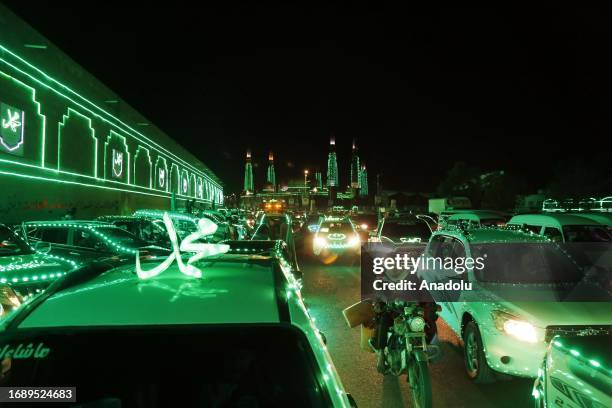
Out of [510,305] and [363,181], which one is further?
[363,181]

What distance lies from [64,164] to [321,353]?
2239cm

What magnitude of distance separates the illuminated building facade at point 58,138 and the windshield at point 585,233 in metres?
16.3

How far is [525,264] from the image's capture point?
286 inches

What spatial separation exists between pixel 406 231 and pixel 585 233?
5.14m

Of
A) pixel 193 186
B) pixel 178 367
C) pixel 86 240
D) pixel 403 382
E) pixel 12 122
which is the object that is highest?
pixel 193 186

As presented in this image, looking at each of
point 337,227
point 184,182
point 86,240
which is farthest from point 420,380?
point 184,182

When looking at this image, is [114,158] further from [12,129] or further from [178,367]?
[178,367]

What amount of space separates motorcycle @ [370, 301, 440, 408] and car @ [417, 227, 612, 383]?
0.80 metres

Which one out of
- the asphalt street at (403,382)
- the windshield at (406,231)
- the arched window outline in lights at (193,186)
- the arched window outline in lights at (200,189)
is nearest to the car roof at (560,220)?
the windshield at (406,231)

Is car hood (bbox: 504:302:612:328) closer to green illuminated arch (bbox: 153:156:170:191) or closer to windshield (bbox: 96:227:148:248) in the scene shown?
windshield (bbox: 96:227:148:248)

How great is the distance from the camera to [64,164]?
2223cm

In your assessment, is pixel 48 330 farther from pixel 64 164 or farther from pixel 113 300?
pixel 64 164

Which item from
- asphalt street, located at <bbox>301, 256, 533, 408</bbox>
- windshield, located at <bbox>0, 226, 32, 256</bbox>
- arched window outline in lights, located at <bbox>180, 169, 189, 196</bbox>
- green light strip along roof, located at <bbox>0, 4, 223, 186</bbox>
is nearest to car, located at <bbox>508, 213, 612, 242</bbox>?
asphalt street, located at <bbox>301, 256, 533, 408</bbox>

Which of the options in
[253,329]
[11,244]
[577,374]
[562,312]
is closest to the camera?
[253,329]
